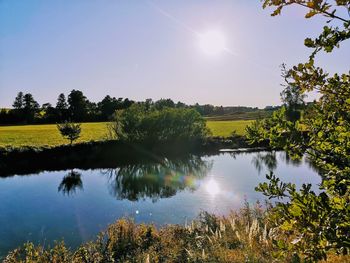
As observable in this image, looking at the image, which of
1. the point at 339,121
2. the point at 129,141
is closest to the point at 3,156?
the point at 129,141

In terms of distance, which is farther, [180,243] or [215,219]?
[215,219]

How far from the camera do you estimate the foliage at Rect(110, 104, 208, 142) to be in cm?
3725

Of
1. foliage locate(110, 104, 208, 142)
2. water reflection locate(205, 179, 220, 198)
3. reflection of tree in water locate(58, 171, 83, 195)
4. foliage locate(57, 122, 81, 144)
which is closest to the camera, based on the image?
water reflection locate(205, 179, 220, 198)

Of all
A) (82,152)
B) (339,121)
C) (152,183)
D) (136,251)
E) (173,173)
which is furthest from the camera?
(82,152)

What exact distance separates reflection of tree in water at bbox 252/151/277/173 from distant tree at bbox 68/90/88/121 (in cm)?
5249

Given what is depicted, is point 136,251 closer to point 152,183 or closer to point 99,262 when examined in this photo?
point 99,262

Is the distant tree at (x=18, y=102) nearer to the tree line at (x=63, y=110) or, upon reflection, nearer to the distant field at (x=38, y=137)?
the tree line at (x=63, y=110)

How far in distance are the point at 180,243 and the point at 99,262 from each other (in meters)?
2.21

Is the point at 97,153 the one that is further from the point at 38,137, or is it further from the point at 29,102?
the point at 29,102

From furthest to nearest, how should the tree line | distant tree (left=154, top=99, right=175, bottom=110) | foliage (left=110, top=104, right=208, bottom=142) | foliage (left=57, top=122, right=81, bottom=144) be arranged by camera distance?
the tree line
distant tree (left=154, top=99, right=175, bottom=110)
foliage (left=110, top=104, right=208, bottom=142)
foliage (left=57, top=122, right=81, bottom=144)

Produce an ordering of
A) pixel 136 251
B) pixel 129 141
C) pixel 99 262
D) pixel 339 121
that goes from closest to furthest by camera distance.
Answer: pixel 339 121
pixel 99 262
pixel 136 251
pixel 129 141

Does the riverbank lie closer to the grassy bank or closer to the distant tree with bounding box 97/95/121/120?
the grassy bank

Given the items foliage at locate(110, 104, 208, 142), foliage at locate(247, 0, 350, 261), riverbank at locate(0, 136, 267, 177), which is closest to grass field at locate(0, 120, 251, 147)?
riverbank at locate(0, 136, 267, 177)

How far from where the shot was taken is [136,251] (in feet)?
28.4
